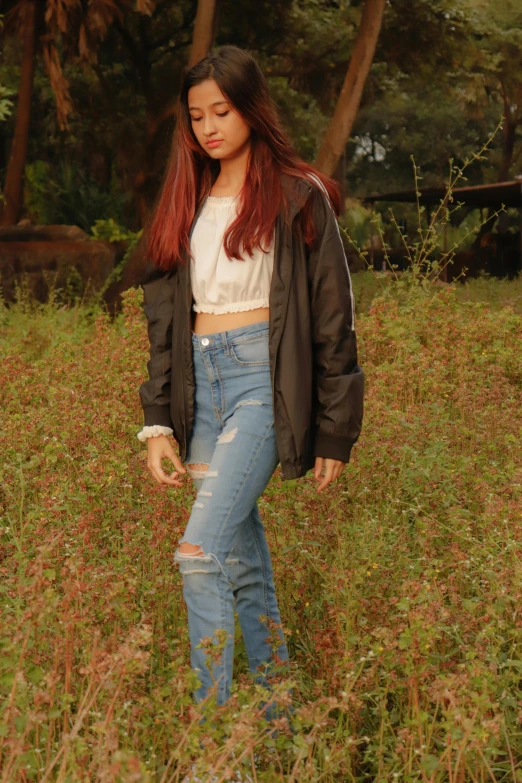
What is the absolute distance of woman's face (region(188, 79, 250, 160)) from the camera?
3.17 m

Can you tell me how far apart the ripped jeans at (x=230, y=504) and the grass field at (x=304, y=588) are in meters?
0.14

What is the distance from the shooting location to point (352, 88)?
13625 millimetres

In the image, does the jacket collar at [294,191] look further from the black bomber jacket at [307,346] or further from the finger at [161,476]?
the finger at [161,476]

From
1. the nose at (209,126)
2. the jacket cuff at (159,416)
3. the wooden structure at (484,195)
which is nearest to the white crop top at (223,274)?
the nose at (209,126)

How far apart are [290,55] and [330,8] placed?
1.06 metres

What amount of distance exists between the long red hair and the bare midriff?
0.56 feet

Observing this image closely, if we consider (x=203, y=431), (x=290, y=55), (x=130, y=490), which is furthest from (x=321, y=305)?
(x=290, y=55)

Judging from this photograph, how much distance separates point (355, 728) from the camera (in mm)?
3232

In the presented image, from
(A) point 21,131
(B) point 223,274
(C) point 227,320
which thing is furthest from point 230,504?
(A) point 21,131

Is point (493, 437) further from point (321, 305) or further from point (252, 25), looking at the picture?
point (252, 25)

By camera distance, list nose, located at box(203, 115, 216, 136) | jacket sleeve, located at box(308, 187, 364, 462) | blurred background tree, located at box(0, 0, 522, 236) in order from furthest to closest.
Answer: blurred background tree, located at box(0, 0, 522, 236), nose, located at box(203, 115, 216, 136), jacket sleeve, located at box(308, 187, 364, 462)

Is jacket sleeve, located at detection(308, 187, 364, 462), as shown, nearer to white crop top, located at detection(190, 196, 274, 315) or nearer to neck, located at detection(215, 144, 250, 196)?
white crop top, located at detection(190, 196, 274, 315)

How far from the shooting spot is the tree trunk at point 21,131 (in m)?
15.0

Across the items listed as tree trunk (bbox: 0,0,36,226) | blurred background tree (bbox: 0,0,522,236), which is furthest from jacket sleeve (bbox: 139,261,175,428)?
tree trunk (bbox: 0,0,36,226)
